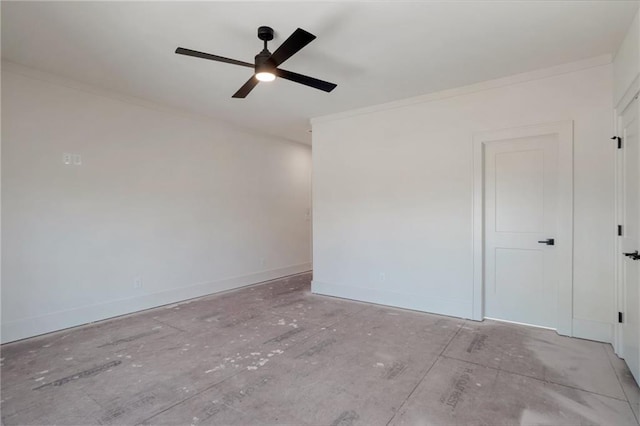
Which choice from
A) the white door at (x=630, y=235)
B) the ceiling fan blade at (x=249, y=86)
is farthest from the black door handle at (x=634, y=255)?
the ceiling fan blade at (x=249, y=86)

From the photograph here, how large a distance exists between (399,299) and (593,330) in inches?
78.4

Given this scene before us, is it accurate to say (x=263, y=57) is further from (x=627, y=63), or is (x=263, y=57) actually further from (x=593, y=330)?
(x=593, y=330)

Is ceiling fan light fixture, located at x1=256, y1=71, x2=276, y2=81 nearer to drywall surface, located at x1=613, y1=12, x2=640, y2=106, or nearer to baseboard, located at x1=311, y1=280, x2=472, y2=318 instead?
drywall surface, located at x1=613, y1=12, x2=640, y2=106

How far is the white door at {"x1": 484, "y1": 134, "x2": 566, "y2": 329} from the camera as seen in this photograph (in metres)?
3.45

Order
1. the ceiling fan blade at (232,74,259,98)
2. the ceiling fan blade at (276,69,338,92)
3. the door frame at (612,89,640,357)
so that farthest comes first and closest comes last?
the door frame at (612,89,640,357), the ceiling fan blade at (232,74,259,98), the ceiling fan blade at (276,69,338,92)

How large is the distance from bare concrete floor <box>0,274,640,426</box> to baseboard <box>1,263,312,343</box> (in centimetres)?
14

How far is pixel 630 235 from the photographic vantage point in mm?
2662

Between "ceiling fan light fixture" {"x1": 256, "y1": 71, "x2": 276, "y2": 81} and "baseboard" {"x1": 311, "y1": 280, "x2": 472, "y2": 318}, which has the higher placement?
"ceiling fan light fixture" {"x1": 256, "y1": 71, "x2": 276, "y2": 81}

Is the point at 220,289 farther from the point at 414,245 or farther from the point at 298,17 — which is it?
the point at 298,17

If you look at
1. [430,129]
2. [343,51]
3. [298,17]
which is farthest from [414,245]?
[298,17]

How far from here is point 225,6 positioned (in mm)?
2363

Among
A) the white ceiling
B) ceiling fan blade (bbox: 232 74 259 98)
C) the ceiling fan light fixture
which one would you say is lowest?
the ceiling fan light fixture

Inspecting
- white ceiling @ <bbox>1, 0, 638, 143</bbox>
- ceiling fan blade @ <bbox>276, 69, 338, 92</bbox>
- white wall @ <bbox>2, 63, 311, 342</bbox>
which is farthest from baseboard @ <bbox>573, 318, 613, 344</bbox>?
white wall @ <bbox>2, 63, 311, 342</bbox>

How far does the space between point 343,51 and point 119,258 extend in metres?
3.60
